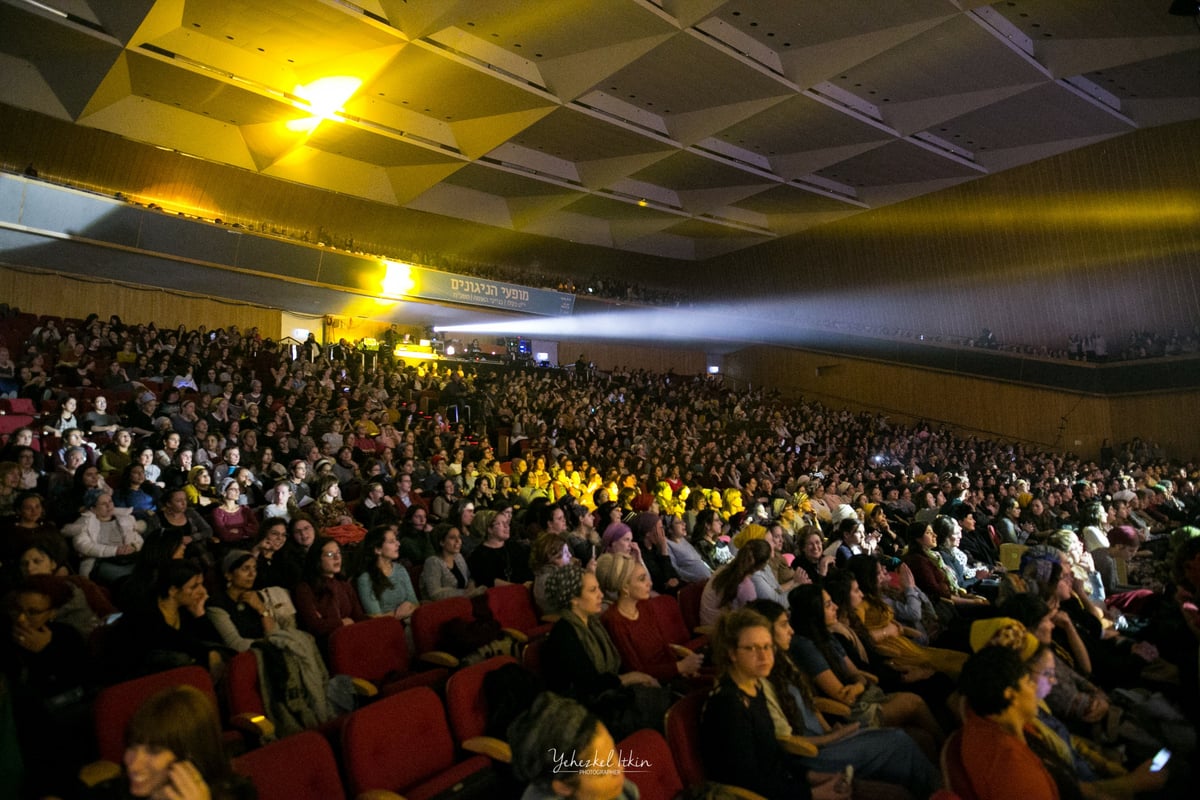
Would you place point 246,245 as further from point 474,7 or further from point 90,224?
point 474,7

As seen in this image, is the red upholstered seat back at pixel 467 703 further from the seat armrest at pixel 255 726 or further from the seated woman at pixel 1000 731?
the seated woman at pixel 1000 731

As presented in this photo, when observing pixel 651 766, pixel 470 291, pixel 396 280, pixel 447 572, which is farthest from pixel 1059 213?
pixel 651 766

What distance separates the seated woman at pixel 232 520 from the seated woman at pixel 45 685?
76.7 inches

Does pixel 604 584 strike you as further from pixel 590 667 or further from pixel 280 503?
pixel 280 503

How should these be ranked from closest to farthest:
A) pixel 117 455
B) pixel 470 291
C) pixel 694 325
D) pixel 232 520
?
pixel 232 520 < pixel 117 455 < pixel 470 291 < pixel 694 325

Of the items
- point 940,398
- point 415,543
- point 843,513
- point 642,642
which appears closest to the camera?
point 642,642

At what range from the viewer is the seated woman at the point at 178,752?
1.40 m

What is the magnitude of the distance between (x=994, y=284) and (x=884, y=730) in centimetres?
1585

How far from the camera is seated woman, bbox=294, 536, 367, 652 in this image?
3.17m

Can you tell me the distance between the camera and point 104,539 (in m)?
4.03

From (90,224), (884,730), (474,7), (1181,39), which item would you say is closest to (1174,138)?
(1181,39)

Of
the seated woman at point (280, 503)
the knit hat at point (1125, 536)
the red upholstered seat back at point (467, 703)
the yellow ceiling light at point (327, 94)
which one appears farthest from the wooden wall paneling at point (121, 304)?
the knit hat at point (1125, 536)

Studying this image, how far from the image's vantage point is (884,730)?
2471 millimetres

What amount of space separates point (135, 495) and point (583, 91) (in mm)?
9404
